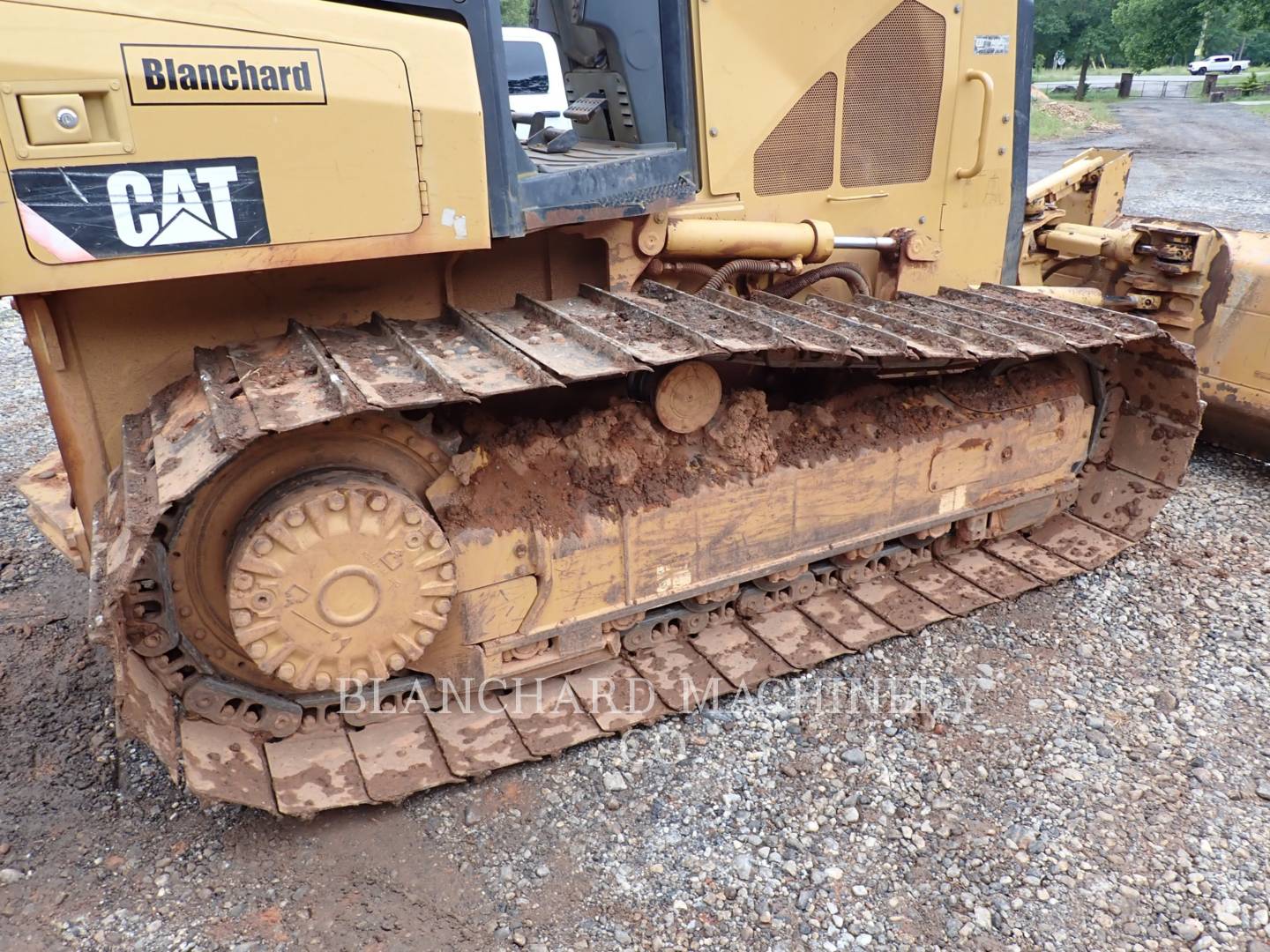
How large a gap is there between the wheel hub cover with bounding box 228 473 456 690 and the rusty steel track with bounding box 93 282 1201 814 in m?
0.27

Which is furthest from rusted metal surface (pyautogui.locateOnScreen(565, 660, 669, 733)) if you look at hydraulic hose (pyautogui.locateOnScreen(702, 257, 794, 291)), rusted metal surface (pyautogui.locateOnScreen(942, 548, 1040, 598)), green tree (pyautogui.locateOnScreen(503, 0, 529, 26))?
green tree (pyautogui.locateOnScreen(503, 0, 529, 26))

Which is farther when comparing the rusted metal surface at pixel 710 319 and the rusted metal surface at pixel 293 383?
the rusted metal surface at pixel 710 319

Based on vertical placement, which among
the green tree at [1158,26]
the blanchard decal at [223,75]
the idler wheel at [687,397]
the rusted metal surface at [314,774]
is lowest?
the rusted metal surface at [314,774]

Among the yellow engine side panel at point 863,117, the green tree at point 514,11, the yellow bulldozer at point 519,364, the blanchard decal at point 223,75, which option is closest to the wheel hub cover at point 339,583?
the yellow bulldozer at point 519,364

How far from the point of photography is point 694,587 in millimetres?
3230

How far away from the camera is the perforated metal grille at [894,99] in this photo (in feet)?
11.0

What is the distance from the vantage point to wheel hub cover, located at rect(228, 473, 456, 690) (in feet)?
7.95

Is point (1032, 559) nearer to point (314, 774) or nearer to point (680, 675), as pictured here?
point (680, 675)

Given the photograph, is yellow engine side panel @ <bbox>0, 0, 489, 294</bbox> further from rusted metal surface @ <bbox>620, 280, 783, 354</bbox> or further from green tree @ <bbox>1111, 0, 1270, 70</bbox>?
green tree @ <bbox>1111, 0, 1270, 70</bbox>

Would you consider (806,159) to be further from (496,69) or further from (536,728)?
(536,728)

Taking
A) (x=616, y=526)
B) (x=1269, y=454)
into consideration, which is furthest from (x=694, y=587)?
(x=1269, y=454)

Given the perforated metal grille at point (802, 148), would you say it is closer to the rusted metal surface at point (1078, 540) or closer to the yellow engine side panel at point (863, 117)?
the yellow engine side panel at point (863, 117)

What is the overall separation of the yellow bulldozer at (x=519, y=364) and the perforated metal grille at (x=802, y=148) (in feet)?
0.04

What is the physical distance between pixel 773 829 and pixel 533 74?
11.4 feet
